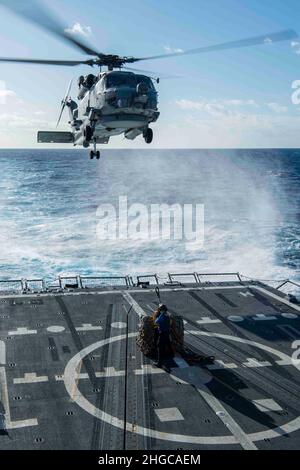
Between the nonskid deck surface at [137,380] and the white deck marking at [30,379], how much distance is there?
6 centimetres

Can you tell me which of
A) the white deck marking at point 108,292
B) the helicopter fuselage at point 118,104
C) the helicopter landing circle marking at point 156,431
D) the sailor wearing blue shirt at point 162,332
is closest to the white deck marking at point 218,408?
the helicopter landing circle marking at point 156,431

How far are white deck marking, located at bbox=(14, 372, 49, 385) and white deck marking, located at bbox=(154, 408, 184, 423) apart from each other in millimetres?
4280

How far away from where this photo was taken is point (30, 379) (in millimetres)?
17531

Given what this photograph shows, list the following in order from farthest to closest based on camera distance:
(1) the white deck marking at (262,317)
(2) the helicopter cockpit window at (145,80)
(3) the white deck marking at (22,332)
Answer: (2) the helicopter cockpit window at (145,80)
(1) the white deck marking at (262,317)
(3) the white deck marking at (22,332)

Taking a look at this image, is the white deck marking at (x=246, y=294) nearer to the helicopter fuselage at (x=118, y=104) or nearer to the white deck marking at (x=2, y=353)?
the helicopter fuselage at (x=118, y=104)

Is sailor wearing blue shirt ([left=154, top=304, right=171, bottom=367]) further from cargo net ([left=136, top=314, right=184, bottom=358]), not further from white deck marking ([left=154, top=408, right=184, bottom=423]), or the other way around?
white deck marking ([left=154, top=408, right=184, bottom=423])

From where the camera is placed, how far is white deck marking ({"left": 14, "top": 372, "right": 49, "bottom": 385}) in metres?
17.3

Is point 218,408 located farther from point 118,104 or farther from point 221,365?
point 118,104

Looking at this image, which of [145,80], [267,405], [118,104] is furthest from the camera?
[145,80]

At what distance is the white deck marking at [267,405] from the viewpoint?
52.4 ft

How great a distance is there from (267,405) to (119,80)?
17.7 m

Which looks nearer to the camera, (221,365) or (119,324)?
(221,365)

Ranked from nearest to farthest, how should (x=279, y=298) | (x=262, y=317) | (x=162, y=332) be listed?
(x=162, y=332) → (x=262, y=317) → (x=279, y=298)

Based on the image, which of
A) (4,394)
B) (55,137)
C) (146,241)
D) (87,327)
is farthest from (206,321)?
(146,241)
